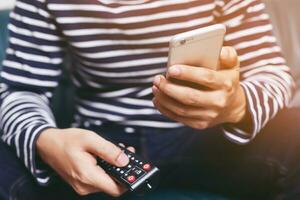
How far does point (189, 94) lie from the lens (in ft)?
1.87

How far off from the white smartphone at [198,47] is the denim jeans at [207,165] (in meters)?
0.18

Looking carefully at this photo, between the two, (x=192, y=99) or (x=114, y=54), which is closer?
(x=192, y=99)

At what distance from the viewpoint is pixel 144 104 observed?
77 centimetres

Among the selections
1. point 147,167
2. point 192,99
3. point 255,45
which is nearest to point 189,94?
point 192,99

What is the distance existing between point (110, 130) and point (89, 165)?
0.58 feet

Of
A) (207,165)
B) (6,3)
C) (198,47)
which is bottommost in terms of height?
(207,165)

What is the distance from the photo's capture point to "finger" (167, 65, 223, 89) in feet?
1.79

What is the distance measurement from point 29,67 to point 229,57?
341mm

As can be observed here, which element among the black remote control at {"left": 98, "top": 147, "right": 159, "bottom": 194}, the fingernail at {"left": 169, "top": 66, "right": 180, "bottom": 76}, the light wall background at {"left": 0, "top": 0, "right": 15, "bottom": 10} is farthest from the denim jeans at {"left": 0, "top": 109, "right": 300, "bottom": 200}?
the light wall background at {"left": 0, "top": 0, "right": 15, "bottom": 10}

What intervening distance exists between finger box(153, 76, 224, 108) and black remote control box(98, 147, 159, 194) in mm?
100

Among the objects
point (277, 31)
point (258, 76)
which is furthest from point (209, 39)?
point (277, 31)

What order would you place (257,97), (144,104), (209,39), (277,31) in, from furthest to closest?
(277,31) → (144,104) → (257,97) → (209,39)

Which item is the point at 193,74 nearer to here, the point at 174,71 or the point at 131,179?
the point at 174,71

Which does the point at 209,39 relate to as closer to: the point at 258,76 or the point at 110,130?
the point at 258,76
